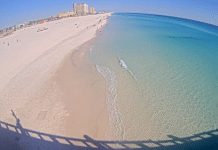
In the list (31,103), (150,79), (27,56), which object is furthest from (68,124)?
(27,56)

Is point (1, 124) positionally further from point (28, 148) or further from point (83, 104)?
point (83, 104)

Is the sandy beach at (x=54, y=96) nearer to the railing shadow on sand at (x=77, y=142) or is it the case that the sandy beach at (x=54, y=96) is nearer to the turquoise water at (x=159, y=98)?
the railing shadow on sand at (x=77, y=142)

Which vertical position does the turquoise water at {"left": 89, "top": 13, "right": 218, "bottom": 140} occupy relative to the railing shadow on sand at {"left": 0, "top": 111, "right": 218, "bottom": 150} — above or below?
above

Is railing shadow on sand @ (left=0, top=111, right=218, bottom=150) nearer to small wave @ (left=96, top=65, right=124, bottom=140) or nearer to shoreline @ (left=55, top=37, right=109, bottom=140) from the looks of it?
shoreline @ (left=55, top=37, right=109, bottom=140)

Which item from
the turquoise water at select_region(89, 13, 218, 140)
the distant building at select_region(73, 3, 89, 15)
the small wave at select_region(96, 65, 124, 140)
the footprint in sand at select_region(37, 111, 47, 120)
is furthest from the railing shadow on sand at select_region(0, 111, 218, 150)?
the distant building at select_region(73, 3, 89, 15)

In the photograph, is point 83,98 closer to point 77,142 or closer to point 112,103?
point 112,103

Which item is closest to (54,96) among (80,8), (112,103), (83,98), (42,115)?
(42,115)
